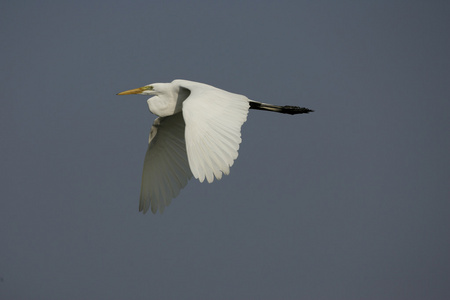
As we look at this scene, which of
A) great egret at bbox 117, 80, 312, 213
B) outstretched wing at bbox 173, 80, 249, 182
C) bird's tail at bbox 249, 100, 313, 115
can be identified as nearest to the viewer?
outstretched wing at bbox 173, 80, 249, 182

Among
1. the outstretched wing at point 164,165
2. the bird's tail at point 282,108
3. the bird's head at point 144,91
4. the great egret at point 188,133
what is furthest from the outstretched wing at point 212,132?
the outstretched wing at point 164,165

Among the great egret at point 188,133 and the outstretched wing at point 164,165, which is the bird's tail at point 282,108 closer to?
the great egret at point 188,133

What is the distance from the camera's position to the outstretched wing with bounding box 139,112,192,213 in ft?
35.8

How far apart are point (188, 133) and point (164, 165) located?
3949mm

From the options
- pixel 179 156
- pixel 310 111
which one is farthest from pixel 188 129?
pixel 310 111

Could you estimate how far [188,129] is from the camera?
725 centimetres

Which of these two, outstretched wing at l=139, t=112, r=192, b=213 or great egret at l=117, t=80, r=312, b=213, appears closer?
great egret at l=117, t=80, r=312, b=213

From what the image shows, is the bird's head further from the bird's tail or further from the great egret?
the bird's tail

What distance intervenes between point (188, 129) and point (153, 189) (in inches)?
154

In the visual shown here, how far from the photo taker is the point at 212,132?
23.6 ft

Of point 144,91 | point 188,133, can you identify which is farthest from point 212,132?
point 144,91

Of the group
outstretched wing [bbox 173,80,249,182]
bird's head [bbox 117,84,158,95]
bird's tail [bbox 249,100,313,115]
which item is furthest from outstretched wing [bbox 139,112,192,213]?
outstretched wing [bbox 173,80,249,182]

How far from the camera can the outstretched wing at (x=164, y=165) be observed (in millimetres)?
10898

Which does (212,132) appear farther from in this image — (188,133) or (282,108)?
(282,108)
